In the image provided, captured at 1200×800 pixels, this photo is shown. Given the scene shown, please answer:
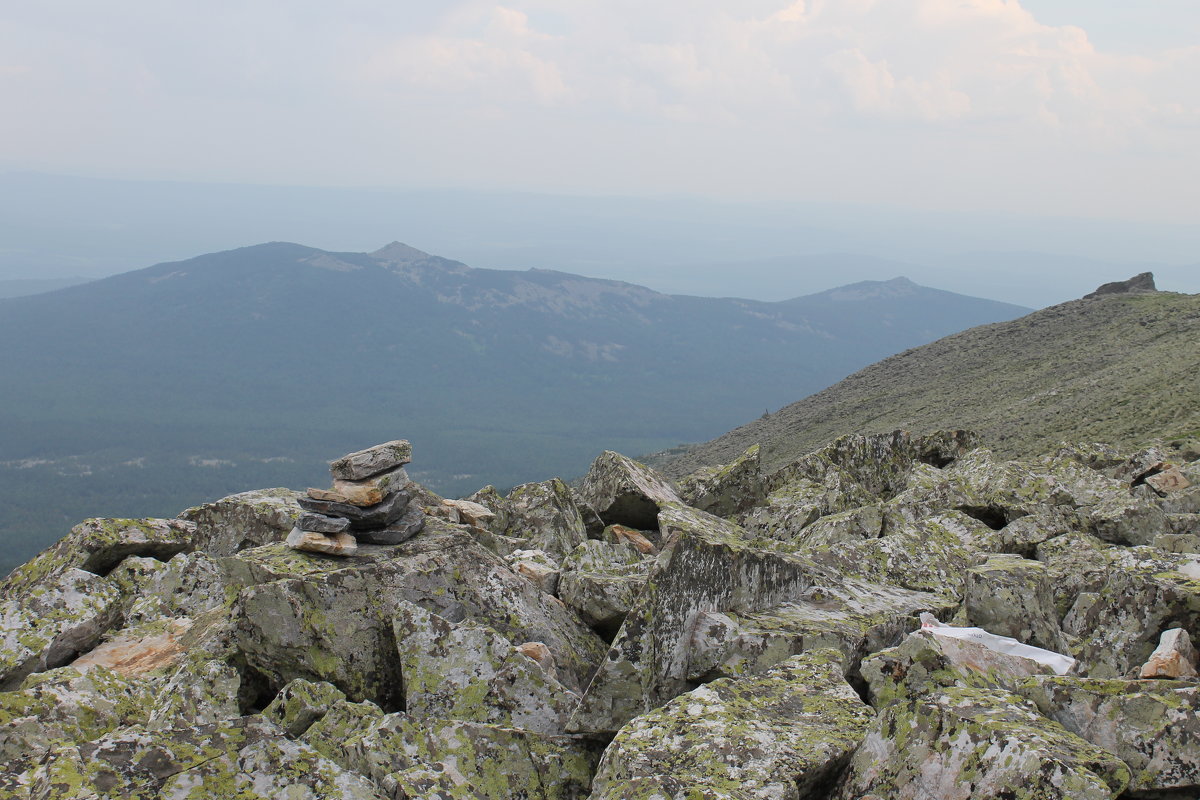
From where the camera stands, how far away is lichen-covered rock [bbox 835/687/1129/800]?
6.03m

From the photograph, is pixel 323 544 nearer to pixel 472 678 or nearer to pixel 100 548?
pixel 472 678

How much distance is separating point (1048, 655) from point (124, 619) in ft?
40.0

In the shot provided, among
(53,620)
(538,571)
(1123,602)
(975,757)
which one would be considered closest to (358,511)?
(538,571)

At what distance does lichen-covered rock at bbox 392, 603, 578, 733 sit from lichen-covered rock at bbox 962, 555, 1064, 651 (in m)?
5.29

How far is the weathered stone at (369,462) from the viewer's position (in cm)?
1242

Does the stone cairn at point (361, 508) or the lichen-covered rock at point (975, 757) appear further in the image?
the stone cairn at point (361, 508)

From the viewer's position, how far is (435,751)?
7941 millimetres

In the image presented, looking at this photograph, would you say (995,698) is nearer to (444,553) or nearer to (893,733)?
(893,733)

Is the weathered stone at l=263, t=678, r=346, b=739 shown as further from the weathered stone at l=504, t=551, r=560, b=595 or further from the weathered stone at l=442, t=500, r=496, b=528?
the weathered stone at l=442, t=500, r=496, b=528

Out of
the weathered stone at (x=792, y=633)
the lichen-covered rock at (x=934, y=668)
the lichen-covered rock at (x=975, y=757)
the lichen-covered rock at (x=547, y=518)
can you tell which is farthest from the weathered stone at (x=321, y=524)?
the lichen-covered rock at (x=975, y=757)

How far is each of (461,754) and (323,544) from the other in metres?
4.40

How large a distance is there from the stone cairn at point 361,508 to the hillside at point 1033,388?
36787 millimetres

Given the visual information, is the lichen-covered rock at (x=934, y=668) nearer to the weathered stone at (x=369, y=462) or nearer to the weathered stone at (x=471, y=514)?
the weathered stone at (x=369, y=462)

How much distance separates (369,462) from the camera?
12.5m
